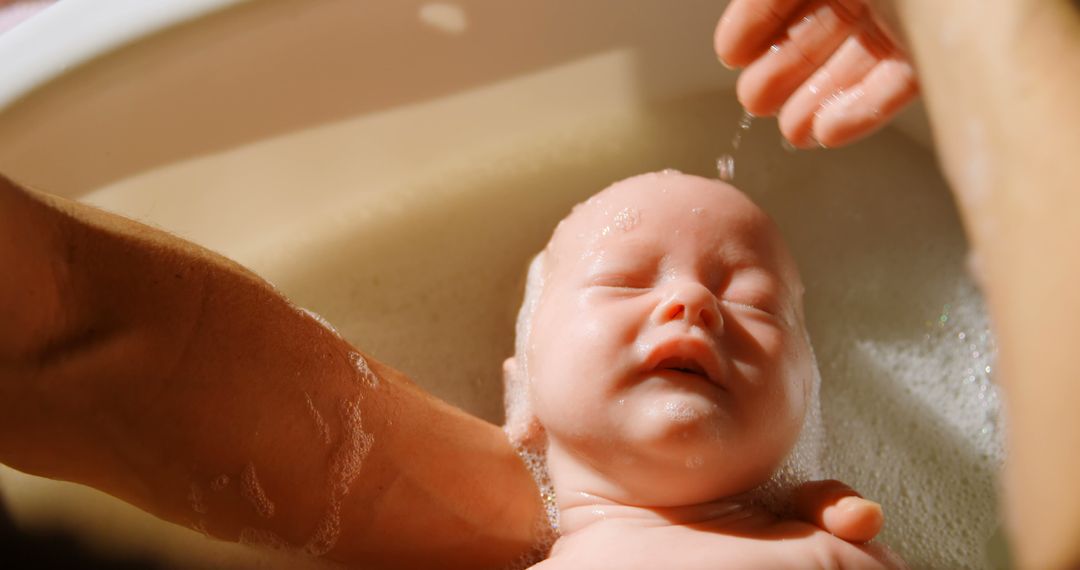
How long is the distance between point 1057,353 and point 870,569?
425mm

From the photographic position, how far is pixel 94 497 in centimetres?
97

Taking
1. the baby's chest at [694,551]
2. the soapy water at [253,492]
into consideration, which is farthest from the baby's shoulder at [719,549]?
the soapy water at [253,492]

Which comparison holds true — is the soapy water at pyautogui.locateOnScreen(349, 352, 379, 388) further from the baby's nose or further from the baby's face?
the baby's nose

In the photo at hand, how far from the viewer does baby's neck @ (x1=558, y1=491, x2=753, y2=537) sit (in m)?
0.86

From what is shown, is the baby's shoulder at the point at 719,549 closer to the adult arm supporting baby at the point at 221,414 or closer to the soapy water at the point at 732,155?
the adult arm supporting baby at the point at 221,414

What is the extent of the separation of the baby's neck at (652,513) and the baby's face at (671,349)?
0.01m

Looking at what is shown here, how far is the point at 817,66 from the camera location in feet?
2.93

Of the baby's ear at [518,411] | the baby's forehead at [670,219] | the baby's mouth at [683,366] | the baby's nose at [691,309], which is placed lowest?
the baby's ear at [518,411]

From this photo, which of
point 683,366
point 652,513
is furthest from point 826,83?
point 652,513

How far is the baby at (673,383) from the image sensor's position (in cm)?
81

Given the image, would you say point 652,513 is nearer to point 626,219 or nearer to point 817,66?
point 626,219

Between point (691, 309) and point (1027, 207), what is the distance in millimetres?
387

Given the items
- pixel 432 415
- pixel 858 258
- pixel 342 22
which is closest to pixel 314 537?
pixel 432 415

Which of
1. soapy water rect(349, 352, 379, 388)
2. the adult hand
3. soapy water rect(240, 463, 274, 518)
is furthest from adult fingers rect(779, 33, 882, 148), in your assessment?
soapy water rect(240, 463, 274, 518)
